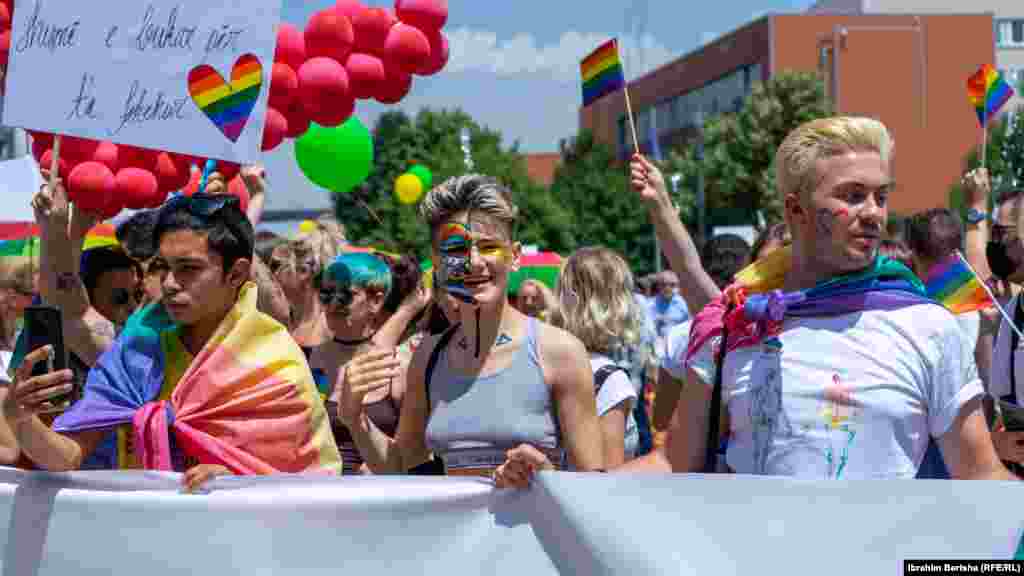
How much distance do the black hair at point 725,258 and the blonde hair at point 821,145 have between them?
2911 millimetres

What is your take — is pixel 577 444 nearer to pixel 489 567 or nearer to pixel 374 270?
pixel 489 567

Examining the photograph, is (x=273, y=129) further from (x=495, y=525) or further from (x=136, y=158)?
(x=495, y=525)

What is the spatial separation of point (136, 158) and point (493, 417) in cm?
221

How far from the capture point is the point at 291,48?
6.09 m

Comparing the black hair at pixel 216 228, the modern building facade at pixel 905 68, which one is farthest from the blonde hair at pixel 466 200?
the modern building facade at pixel 905 68

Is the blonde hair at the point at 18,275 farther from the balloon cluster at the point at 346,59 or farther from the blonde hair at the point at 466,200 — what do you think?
the blonde hair at the point at 466,200

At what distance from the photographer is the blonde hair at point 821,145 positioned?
3086 millimetres

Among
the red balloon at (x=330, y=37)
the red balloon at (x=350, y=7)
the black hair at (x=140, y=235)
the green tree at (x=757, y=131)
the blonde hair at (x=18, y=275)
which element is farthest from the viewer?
the green tree at (x=757, y=131)

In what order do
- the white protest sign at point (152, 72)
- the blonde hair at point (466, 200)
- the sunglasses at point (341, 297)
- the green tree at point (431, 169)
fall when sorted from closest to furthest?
the blonde hair at point (466, 200)
the white protest sign at point (152, 72)
the sunglasses at point (341, 297)
the green tree at point (431, 169)

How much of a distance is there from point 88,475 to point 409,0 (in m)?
3.25

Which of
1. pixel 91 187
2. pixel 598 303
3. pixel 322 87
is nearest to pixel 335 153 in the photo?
pixel 322 87

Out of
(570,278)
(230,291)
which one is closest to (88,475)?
(230,291)

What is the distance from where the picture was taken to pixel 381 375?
135 inches

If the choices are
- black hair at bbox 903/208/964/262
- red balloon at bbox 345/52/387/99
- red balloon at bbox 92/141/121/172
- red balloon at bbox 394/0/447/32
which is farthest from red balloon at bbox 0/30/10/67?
black hair at bbox 903/208/964/262
